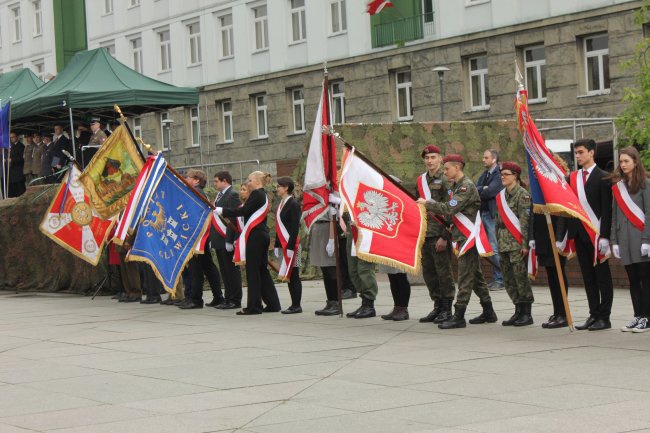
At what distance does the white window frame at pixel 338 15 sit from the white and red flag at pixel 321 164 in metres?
24.3

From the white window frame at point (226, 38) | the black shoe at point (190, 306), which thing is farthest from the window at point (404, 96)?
the black shoe at point (190, 306)

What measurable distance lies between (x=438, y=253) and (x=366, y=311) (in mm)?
1609

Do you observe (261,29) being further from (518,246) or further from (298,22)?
(518,246)

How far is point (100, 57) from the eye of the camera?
24.0 metres

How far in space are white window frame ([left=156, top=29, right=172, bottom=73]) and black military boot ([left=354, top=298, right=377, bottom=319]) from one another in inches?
1341

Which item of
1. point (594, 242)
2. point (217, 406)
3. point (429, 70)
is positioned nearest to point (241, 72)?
point (429, 70)

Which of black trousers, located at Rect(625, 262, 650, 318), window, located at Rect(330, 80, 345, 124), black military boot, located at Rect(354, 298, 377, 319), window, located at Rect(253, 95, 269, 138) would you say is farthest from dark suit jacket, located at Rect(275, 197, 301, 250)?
window, located at Rect(253, 95, 269, 138)

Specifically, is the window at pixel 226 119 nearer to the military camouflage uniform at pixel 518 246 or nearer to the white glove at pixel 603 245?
the military camouflage uniform at pixel 518 246

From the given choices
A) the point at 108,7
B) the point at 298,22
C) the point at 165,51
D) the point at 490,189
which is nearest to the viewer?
the point at 490,189

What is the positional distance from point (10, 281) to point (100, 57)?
4.60 metres

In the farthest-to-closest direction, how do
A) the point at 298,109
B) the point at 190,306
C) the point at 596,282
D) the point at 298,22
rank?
the point at 298,22 < the point at 298,109 < the point at 190,306 < the point at 596,282

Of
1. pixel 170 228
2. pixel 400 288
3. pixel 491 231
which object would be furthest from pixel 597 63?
pixel 400 288

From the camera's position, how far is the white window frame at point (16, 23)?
56.9 meters

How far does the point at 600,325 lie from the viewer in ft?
41.5
